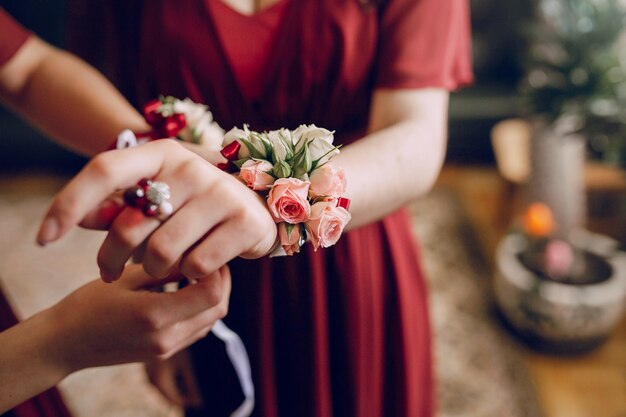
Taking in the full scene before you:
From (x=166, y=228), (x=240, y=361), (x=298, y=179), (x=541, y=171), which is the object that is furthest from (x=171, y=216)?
(x=541, y=171)

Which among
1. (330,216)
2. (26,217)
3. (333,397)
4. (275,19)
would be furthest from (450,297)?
(26,217)

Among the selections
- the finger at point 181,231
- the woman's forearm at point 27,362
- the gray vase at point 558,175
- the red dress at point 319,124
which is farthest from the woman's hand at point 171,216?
the gray vase at point 558,175

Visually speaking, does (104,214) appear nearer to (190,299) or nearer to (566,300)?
(190,299)

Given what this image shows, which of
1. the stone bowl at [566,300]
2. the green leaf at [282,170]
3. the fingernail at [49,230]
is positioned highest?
the fingernail at [49,230]

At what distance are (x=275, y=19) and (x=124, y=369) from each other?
1.40m

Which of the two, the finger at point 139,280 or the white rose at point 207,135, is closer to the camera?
the finger at point 139,280

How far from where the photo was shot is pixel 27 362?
1.58ft

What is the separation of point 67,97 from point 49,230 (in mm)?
424

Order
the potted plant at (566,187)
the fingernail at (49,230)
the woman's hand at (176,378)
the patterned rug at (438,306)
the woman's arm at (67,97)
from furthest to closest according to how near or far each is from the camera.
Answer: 1. the potted plant at (566,187)
2. the patterned rug at (438,306)
3. the woman's hand at (176,378)
4. the woman's arm at (67,97)
5. the fingernail at (49,230)

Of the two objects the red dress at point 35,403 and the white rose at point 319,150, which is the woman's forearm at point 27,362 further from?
the white rose at point 319,150

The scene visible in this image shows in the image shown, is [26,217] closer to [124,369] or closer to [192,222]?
[124,369]

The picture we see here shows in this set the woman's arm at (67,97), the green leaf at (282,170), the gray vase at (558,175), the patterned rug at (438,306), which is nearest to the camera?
the green leaf at (282,170)

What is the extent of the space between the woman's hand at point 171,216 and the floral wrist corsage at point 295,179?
3cm

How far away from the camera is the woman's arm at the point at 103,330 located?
18.4 inches
